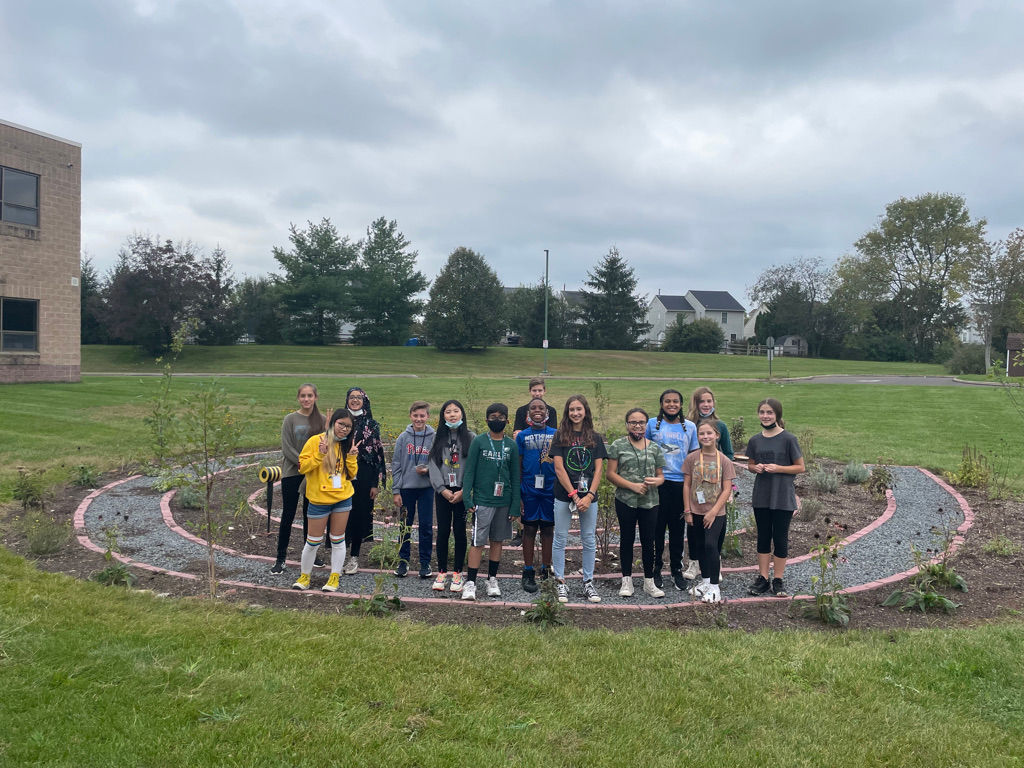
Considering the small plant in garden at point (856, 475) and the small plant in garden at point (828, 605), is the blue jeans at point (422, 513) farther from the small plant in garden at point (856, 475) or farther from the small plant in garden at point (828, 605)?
the small plant in garden at point (856, 475)

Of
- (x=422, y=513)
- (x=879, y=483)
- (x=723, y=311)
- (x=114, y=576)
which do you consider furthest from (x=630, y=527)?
(x=723, y=311)

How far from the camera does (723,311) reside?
83812 mm

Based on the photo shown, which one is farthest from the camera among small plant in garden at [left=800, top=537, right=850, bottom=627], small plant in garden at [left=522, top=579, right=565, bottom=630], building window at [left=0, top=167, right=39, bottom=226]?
building window at [left=0, top=167, right=39, bottom=226]

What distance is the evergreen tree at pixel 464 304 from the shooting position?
52406mm

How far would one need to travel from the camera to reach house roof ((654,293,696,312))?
85.6 metres

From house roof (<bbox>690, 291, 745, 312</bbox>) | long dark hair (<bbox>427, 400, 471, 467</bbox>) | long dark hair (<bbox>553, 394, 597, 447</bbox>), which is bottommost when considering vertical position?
long dark hair (<bbox>427, 400, 471, 467</bbox>)

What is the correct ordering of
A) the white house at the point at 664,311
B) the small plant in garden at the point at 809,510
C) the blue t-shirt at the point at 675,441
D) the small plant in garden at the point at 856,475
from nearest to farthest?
the blue t-shirt at the point at 675,441
the small plant in garden at the point at 809,510
the small plant in garden at the point at 856,475
the white house at the point at 664,311

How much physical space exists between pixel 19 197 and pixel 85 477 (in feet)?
62.3

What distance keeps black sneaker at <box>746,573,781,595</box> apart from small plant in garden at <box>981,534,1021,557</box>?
2.85m

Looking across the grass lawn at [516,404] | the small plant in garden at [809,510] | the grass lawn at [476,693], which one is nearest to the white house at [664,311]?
the grass lawn at [516,404]

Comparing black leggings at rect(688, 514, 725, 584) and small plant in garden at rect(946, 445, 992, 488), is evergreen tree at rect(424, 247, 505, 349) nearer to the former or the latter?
small plant in garden at rect(946, 445, 992, 488)

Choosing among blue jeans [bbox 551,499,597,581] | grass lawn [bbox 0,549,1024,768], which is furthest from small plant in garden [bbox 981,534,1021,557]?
blue jeans [bbox 551,499,597,581]

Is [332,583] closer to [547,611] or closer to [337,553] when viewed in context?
[337,553]

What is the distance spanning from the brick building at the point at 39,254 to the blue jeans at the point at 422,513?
76.6 ft
